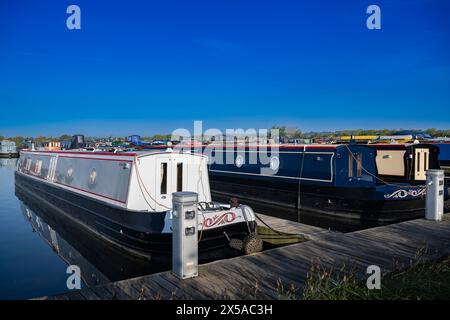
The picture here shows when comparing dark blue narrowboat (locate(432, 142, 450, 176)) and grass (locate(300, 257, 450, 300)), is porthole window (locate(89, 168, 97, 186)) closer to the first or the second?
grass (locate(300, 257, 450, 300))

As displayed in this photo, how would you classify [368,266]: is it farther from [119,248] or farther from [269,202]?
[269,202]

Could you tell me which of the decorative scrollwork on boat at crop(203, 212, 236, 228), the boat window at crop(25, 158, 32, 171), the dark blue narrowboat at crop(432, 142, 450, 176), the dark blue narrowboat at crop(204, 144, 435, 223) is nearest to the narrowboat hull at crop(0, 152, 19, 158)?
the boat window at crop(25, 158, 32, 171)

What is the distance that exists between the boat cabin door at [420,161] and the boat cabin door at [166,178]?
11.4 metres

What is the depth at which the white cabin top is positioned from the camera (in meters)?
9.82

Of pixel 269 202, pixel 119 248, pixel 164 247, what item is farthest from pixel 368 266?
pixel 269 202

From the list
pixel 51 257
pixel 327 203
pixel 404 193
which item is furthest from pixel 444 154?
pixel 51 257

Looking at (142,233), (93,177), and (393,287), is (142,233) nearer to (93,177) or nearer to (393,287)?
(93,177)

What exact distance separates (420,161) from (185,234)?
14.5 meters

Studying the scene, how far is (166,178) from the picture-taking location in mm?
10148

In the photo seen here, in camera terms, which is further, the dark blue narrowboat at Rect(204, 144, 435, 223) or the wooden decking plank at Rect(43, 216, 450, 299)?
the dark blue narrowboat at Rect(204, 144, 435, 223)

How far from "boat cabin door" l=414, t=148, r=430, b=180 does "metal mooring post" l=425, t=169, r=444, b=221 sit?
23.8 ft

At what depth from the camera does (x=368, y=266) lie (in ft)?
20.3

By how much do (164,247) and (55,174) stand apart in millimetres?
9758

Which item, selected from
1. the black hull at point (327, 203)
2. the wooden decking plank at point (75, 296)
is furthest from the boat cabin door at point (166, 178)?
the black hull at point (327, 203)
